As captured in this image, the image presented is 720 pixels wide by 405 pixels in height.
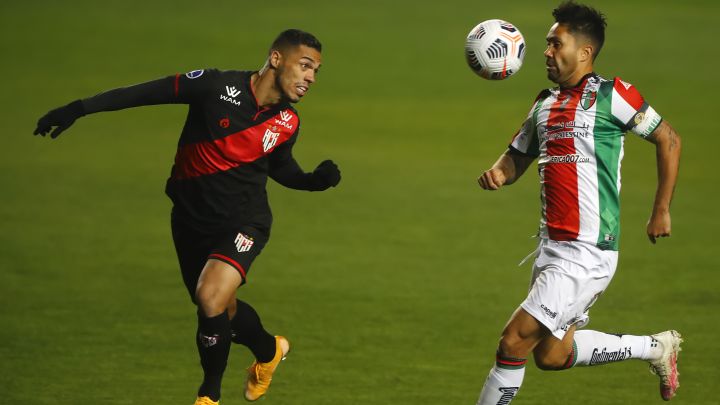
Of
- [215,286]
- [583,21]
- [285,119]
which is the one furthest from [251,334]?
[583,21]

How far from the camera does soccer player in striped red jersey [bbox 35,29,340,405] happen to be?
22.5ft

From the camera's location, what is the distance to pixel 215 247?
22.9 feet

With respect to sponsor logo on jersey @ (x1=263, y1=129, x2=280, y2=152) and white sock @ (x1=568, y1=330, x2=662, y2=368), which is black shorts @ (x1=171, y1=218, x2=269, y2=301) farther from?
white sock @ (x1=568, y1=330, x2=662, y2=368)

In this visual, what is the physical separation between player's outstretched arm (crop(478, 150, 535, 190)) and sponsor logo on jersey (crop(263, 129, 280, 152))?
1233mm

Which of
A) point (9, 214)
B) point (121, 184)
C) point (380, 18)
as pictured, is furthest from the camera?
point (380, 18)

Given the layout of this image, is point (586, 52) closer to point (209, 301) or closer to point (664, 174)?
point (664, 174)

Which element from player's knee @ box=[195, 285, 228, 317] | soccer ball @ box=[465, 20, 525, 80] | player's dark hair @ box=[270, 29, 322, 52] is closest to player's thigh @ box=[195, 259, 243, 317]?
player's knee @ box=[195, 285, 228, 317]

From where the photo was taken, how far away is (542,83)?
68.2 feet

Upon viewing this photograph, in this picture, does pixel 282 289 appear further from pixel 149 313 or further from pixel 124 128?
pixel 124 128

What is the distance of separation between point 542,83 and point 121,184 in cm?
919

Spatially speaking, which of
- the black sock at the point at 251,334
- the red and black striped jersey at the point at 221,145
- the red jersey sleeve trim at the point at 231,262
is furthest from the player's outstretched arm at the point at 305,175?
the black sock at the point at 251,334

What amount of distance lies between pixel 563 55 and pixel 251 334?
256cm

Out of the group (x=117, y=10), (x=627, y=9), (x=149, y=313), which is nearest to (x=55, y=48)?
(x=117, y=10)

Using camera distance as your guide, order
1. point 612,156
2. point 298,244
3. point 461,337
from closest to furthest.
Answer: point 612,156, point 461,337, point 298,244
